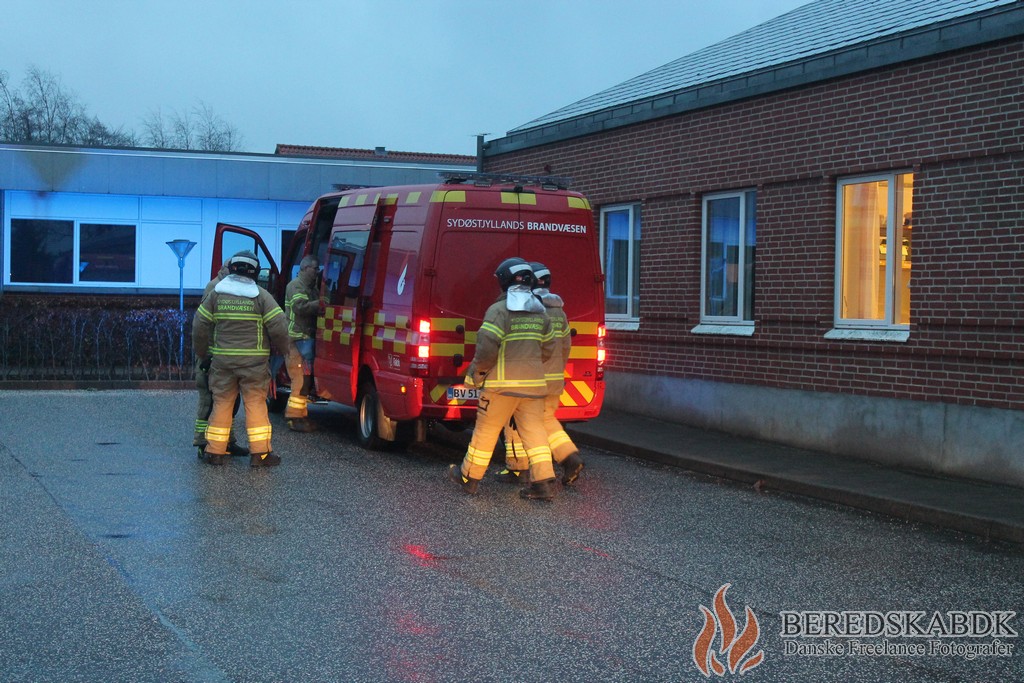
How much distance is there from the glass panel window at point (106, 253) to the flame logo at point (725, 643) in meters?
27.5

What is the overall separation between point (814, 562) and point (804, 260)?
236 inches

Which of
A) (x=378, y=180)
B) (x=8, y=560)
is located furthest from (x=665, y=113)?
(x=378, y=180)

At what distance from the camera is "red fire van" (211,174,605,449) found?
11320 mm

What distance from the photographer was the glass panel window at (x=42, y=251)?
30.7 metres

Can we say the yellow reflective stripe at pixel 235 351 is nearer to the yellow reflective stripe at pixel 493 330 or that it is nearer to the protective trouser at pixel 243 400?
the protective trouser at pixel 243 400

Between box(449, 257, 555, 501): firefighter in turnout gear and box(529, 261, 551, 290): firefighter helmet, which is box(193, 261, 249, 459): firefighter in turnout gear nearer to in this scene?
box(449, 257, 555, 501): firefighter in turnout gear

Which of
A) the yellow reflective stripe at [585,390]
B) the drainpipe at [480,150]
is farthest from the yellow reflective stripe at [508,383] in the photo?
the drainpipe at [480,150]

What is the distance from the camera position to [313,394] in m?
14.1

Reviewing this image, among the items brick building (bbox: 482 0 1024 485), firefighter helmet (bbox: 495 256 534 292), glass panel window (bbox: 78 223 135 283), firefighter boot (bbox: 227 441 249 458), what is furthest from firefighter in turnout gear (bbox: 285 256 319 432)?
glass panel window (bbox: 78 223 135 283)

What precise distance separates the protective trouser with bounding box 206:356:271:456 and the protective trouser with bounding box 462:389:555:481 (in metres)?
2.22

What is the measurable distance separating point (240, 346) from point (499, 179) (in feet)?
10.0

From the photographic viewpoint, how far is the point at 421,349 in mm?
11211

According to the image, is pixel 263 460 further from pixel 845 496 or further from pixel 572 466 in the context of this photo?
pixel 845 496

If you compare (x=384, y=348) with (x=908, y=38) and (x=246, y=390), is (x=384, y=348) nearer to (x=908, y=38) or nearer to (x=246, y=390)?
(x=246, y=390)
